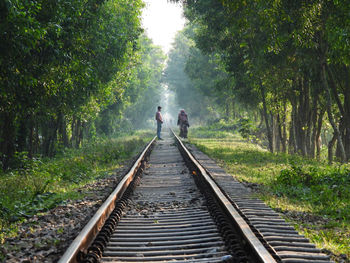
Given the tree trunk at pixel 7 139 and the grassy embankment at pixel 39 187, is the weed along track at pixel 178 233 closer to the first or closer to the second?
the grassy embankment at pixel 39 187

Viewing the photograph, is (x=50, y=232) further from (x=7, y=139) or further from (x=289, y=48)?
(x=289, y=48)

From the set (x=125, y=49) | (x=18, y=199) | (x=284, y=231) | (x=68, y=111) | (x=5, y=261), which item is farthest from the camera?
(x=125, y=49)

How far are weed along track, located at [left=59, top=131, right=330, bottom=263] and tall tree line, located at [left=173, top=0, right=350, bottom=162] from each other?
501cm

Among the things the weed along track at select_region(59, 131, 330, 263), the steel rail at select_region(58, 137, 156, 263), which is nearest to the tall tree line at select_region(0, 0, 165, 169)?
the weed along track at select_region(59, 131, 330, 263)

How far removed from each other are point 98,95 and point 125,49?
9.00 ft

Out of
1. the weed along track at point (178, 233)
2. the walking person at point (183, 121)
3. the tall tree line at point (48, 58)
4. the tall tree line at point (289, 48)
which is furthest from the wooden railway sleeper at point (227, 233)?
the walking person at point (183, 121)

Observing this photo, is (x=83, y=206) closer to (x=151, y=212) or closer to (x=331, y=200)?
(x=151, y=212)

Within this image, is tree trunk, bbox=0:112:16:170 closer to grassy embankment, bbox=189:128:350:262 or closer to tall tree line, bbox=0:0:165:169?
tall tree line, bbox=0:0:165:169

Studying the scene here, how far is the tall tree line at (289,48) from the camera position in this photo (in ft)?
33.0

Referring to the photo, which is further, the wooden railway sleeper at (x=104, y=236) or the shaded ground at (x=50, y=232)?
the shaded ground at (x=50, y=232)

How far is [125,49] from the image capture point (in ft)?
58.5

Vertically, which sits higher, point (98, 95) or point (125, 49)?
point (125, 49)

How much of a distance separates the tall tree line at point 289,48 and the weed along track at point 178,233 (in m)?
5.01

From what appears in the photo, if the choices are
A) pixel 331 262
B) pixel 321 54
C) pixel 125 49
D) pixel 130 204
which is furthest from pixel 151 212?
pixel 125 49
